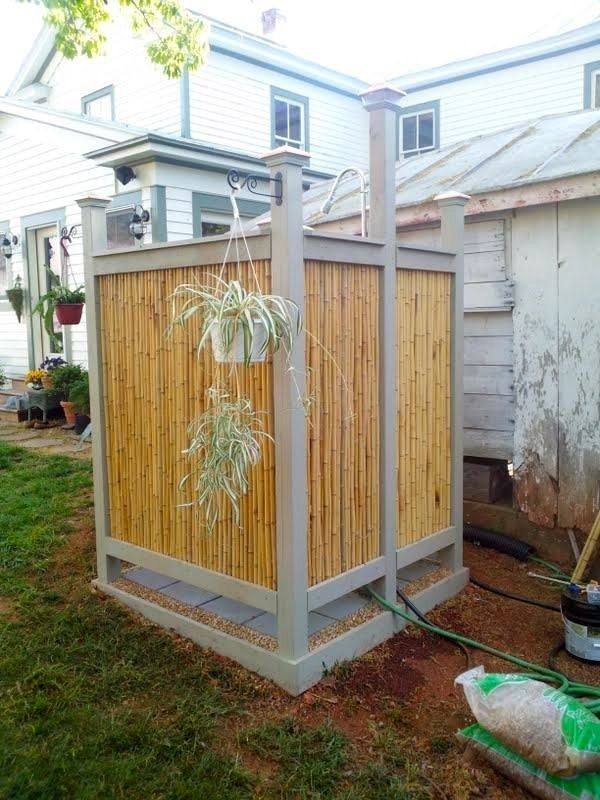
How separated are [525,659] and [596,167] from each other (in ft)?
8.16

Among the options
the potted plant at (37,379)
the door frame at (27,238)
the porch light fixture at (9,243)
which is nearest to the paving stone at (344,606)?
the potted plant at (37,379)

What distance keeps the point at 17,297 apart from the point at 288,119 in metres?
4.97

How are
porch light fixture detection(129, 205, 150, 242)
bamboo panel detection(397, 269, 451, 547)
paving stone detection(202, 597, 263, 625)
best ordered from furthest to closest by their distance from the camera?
1. porch light fixture detection(129, 205, 150, 242)
2. bamboo panel detection(397, 269, 451, 547)
3. paving stone detection(202, 597, 263, 625)

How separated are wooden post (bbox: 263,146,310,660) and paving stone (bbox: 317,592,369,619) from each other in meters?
0.44

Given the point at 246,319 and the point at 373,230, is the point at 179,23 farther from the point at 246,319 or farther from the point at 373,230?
the point at 246,319

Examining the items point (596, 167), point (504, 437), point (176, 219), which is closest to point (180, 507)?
point (504, 437)

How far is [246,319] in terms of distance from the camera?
101 inches

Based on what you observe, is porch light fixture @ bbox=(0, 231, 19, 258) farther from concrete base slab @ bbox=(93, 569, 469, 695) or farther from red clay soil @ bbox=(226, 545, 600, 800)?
red clay soil @ bbox=(226, 545, 600, 800)

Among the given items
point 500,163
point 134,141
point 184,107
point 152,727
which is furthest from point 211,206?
point 152,727

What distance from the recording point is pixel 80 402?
7.80 metres

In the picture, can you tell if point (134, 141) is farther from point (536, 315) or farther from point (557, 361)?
point (557, 361)

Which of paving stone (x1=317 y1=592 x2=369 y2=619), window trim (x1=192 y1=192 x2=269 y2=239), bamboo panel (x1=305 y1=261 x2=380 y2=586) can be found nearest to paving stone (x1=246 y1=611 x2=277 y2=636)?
paving stone (x1=317 y1=592 x2=369 y2=619)

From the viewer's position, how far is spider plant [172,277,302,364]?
260 cm

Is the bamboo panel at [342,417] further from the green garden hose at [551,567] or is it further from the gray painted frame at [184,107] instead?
the gray painted frame at [184,107]
